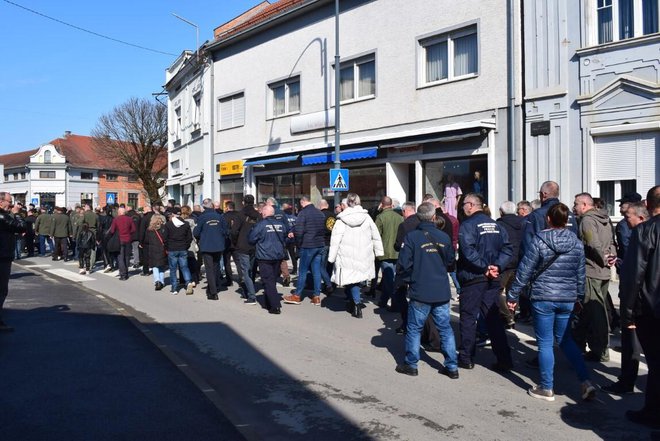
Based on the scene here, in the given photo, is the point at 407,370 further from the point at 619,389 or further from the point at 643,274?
the point at 643,274

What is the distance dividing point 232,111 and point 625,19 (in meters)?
Answer: 15.2

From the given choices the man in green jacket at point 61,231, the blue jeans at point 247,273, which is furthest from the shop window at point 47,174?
the blue jeans at point 247,273

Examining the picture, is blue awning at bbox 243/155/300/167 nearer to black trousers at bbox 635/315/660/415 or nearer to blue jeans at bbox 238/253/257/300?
blue jeans at bbox 238/253/257/300

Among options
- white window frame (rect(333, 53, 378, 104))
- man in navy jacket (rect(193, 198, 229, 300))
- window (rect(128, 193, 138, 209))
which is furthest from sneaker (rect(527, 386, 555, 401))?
window (rect(128, 193, 138, 209))

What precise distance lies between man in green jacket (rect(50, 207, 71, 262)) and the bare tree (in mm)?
25804

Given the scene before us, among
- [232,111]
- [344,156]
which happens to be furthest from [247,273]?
[232,111]

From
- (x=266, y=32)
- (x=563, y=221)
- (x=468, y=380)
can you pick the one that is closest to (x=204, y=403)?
(x=468, y=380)

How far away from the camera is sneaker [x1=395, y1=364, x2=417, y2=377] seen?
6.17 m

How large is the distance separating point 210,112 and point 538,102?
15.0 m

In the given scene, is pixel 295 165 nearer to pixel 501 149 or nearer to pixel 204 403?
pixel 501 149

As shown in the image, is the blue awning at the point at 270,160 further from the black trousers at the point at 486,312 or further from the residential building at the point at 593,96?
the black trousers at the point at 486,312

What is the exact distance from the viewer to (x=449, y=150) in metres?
15.1

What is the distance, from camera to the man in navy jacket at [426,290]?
6.05 m

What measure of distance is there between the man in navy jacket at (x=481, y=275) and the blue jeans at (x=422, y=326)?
0.29 meters
